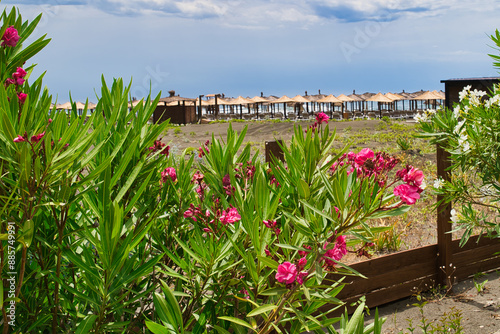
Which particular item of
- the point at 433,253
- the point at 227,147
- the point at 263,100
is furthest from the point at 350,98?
the point at 227,147

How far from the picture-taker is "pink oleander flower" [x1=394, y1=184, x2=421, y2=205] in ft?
3.92

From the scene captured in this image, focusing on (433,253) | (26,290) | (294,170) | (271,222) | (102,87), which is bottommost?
(433,253)

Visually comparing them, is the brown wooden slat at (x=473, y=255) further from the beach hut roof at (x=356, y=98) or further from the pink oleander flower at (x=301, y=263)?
the beach hut roof at (x=356, y=98)

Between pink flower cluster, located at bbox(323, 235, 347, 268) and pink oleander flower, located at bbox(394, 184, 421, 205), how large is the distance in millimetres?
203

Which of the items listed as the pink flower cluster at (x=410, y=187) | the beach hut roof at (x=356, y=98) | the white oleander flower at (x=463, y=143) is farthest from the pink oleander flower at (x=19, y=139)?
the beach hut roof at (x=356, y=98)

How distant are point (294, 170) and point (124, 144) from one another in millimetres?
595

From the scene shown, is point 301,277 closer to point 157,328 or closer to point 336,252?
point 336,252

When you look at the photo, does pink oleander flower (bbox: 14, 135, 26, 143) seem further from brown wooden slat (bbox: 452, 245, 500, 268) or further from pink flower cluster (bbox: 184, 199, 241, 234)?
brown wooden slat (bbox: 452, 245, 500, 268)

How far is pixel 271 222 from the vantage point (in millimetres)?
1286

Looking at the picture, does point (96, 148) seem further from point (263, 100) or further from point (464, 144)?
point (263, 100)

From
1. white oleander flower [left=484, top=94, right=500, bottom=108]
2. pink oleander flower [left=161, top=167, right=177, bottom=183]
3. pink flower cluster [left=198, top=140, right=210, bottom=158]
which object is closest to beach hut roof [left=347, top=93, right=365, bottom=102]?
white oleander flower [left=484, top=94, right=500, bottom=108]

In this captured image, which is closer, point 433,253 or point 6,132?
point 6,132

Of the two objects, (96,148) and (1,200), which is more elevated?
(96,148)

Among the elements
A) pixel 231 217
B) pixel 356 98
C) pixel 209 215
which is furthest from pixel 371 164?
pixel 356 98
